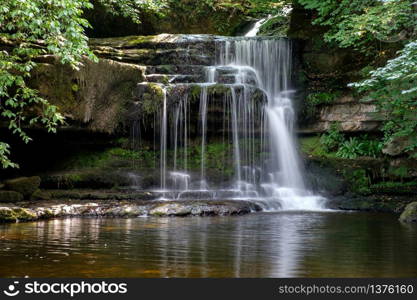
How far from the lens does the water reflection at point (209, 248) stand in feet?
16.8

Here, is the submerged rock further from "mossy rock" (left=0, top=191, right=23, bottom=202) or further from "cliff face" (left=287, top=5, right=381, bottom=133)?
"cliff face" (left=287, top=5, right=381, bottom=133)

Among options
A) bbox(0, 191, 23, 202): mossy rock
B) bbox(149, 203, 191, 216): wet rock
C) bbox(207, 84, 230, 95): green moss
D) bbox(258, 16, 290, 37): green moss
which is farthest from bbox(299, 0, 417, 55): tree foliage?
bbox(0, 191, 23, 202): mossy rock

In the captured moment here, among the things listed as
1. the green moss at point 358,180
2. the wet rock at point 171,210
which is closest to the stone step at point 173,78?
the wet rock at point 171,210

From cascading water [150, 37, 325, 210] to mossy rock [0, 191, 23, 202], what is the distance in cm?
438

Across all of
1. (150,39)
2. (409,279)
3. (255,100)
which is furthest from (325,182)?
(409,279)

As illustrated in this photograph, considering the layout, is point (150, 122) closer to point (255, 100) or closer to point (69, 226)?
point (255, 100)

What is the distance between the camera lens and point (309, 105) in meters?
16.8

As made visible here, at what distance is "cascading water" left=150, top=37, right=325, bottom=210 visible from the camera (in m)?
15.5

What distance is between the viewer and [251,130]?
53.1 ft

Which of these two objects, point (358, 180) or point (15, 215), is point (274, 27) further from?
point (15, 215)

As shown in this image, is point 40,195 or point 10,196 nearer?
point 10,196

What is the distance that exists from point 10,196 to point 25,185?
57cm

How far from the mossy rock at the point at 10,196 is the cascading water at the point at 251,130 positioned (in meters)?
4.38

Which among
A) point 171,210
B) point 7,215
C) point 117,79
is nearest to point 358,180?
point 171,210
